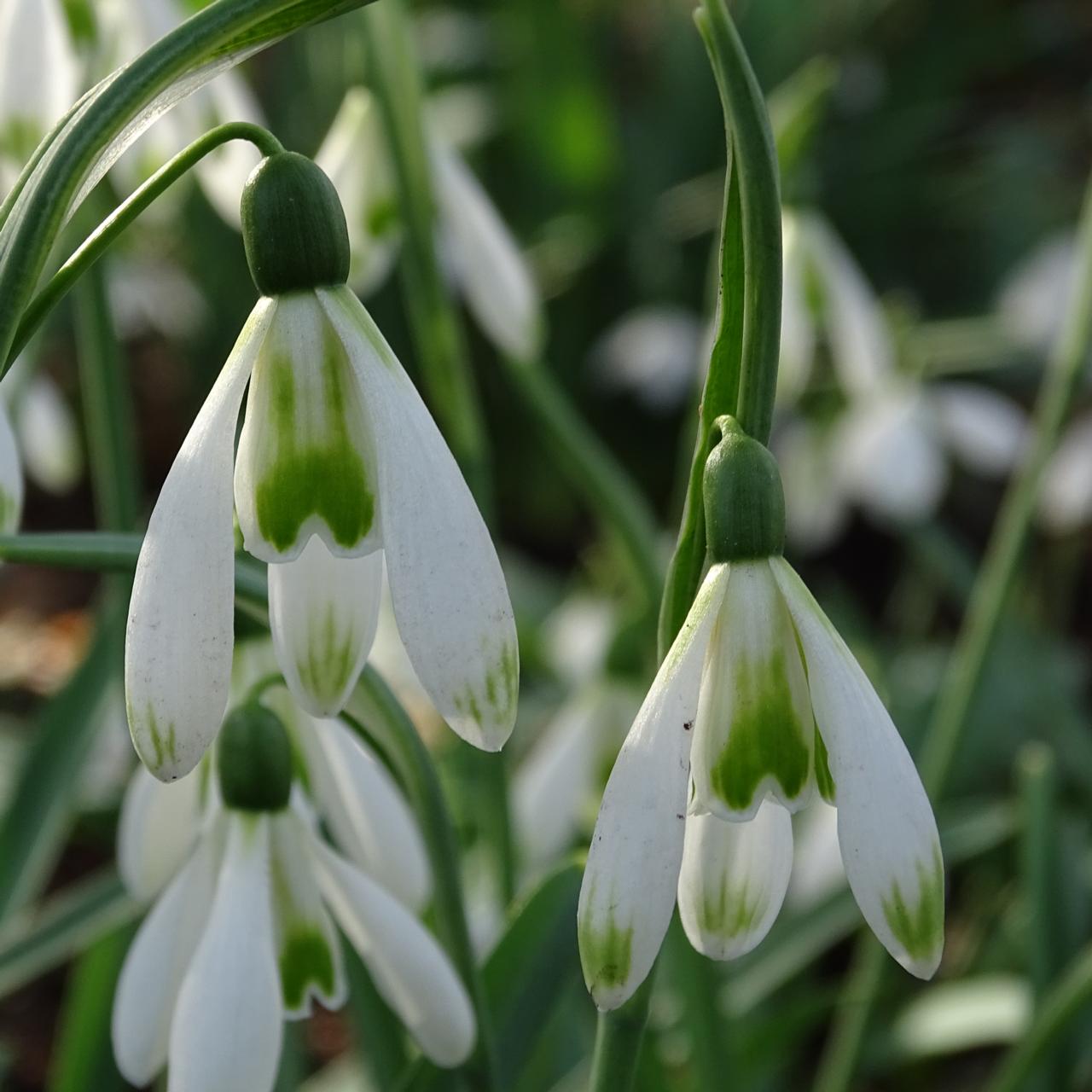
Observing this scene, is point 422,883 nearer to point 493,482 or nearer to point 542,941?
point 542,941

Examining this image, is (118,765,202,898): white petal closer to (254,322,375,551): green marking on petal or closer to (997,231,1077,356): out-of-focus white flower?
(254,322,375,551): green marking on petal

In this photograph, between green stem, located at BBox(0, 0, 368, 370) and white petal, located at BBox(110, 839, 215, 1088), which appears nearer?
green stem, located at BBox(0, 0, 368, 370)

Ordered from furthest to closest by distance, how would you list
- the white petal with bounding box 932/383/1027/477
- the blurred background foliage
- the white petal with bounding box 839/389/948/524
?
the white petal with bounding box 932/383/1027/477 < the white petal with bounding box 839/389/948/524 < the blurred background foliage

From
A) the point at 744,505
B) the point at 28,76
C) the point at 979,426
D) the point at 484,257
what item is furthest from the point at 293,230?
the point at 979,426

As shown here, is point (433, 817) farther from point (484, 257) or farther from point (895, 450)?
point (895, 450)

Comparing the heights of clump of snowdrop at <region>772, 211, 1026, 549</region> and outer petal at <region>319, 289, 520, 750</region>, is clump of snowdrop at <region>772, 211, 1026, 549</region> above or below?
above

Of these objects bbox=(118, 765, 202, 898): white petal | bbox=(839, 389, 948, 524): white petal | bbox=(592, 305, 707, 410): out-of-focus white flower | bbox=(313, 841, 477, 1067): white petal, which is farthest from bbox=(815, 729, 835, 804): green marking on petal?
bbox=(592, 305, 707, 410): out-of-focus white flower
